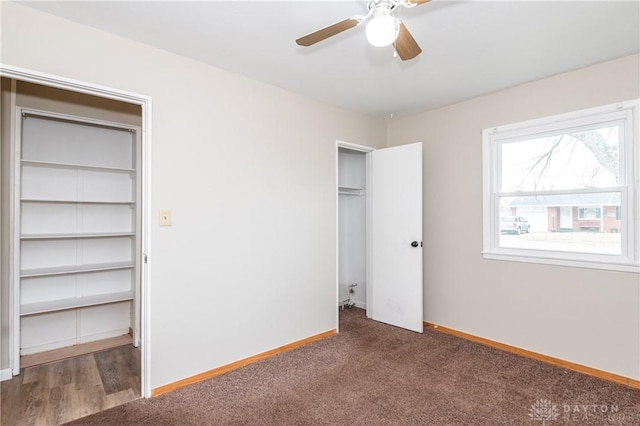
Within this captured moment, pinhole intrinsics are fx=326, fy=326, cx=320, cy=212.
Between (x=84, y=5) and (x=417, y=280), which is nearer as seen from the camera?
(x=84, y=5)

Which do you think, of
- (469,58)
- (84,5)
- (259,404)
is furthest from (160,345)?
(469,58)

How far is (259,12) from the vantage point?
1.91m

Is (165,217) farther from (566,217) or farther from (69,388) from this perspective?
(566,217)

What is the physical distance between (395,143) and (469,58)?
64.6 inches

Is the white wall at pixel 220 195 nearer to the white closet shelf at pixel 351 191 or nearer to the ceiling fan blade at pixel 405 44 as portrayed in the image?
the white closet shelf at pixel 351 191

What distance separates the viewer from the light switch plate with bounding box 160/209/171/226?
7.67 ft

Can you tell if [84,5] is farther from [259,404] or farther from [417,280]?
[417,280]

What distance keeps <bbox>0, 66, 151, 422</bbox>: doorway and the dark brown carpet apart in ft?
1.44

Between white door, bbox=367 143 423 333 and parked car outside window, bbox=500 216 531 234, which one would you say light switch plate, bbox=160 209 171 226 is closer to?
white door, bbox=367 143 423 333

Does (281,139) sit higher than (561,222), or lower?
higher

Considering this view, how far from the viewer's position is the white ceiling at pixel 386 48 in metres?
1.86

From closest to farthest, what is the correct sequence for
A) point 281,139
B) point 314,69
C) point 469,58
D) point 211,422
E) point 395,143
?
point 211,422, point 469,58, point 314,69, point 281,139, point 395,143

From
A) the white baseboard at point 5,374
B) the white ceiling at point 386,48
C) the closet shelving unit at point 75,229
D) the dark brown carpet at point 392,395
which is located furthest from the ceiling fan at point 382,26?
the white baseboard at point 5,374

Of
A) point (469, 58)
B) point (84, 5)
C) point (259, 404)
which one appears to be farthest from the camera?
point (469, 58)
